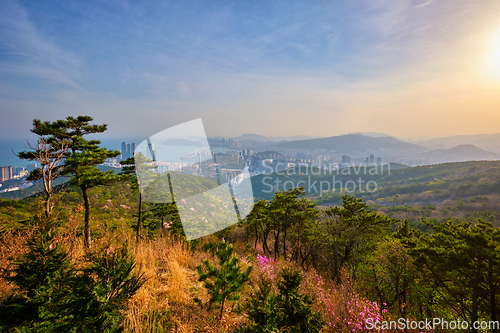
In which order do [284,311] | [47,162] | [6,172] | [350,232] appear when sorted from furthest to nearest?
1. [6,172]
2. [350,232]
3. [47,162]
4. [284,311]

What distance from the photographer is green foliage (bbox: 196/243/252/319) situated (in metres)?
2.57

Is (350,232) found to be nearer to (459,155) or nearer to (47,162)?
(47,162)

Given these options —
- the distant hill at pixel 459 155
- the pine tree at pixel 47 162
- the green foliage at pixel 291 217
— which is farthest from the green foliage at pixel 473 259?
the distant hill at pixel 459 155

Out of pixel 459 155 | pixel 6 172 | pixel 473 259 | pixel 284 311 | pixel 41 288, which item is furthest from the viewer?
pixel 459 155

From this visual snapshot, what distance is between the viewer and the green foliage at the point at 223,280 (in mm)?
2566

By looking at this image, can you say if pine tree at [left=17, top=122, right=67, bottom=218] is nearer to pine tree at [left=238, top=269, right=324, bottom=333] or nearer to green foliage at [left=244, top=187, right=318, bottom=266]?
pine tree at [left=238, top=269, right=324, bottom=333]

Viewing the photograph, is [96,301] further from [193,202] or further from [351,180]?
[351,180]

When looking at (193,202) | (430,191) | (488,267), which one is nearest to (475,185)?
(430,191)

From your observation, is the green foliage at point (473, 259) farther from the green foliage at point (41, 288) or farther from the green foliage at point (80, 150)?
the green foliage at point (80, 150)

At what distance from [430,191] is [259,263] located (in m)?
107

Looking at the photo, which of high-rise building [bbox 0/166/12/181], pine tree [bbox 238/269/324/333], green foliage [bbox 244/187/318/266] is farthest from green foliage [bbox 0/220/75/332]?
high-rise building [bbox 0/166/12/181]

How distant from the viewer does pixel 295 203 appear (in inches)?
596

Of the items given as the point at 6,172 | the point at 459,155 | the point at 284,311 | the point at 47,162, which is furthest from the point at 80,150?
the point at 459,155

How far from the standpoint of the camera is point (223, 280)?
2.61m
